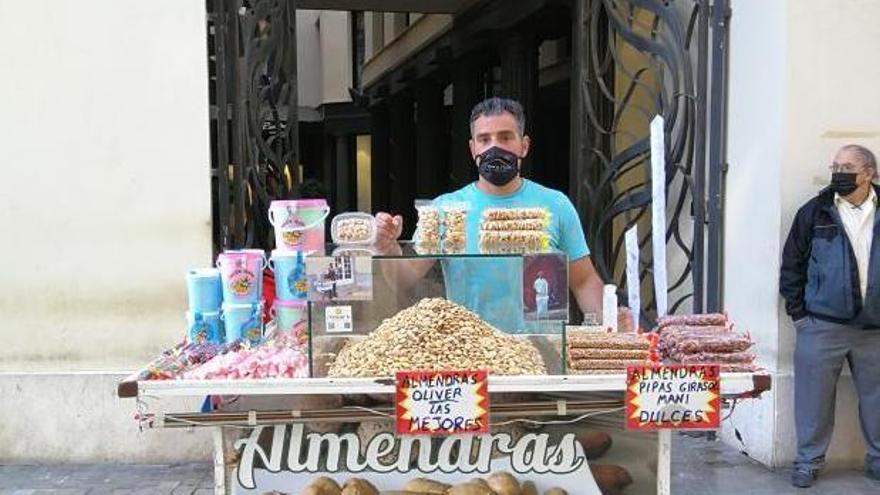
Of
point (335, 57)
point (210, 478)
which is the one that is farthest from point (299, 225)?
point (335, 57)

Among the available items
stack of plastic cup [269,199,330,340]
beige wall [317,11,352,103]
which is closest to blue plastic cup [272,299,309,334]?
stack of plastic cup [269,199,330,340]

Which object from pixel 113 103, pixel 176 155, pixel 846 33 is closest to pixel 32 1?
pixel 113 103

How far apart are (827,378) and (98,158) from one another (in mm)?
4289

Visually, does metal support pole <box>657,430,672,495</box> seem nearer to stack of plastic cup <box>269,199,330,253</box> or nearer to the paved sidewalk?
stack of plastic cup <box>269,199,330,253</box>

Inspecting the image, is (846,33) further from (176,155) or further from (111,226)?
(111,226)

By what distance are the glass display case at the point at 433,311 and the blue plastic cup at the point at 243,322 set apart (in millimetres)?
373

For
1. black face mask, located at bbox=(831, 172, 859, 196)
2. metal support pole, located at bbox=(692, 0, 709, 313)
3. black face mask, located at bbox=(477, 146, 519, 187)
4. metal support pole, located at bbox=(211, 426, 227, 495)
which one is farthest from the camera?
metal support pole, located at bbox=(692, 0, 709, 313)

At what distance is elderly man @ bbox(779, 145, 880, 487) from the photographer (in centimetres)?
444

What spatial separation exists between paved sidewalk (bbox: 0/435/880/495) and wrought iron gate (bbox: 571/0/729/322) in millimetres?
927

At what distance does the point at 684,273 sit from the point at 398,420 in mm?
3409

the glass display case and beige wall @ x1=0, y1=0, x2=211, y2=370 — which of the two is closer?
the glass display case

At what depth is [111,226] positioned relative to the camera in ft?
16.5

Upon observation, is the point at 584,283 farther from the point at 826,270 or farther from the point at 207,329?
the point at 826,270

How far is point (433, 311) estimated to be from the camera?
2.60 m
